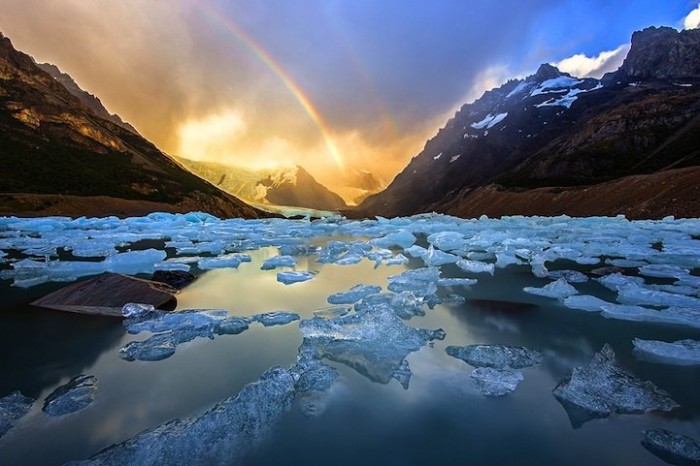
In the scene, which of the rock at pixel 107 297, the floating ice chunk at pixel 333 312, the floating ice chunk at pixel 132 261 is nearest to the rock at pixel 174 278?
the rock at pixel 107 297

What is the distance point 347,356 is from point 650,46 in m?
212

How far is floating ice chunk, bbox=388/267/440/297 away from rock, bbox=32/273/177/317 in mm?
6325

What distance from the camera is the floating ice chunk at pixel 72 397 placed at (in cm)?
477

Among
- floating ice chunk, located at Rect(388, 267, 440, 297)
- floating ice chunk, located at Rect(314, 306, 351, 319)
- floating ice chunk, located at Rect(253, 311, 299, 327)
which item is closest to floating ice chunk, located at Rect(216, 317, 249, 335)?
floating ice chunk, located at Rect(253, 311, 299, 327)

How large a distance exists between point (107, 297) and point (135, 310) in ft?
3.49

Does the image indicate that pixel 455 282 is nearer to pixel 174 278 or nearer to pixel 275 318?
pixel 275 318

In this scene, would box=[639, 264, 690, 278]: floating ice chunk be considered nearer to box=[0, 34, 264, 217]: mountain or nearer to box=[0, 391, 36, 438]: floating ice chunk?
box=[0, 391, 36, 438]: floating ice chunk

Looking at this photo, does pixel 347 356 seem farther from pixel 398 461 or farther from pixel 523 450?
pixel 523 450

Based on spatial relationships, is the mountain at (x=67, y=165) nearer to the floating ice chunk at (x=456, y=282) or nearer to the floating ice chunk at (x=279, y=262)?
the floating ice chunk at (x=279, y=262)

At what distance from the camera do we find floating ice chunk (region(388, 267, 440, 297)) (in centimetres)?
1087

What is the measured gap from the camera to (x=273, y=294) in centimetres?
1127

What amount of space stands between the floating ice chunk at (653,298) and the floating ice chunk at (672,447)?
6152 millimetres

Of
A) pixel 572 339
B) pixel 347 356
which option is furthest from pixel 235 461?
pixel 572 339

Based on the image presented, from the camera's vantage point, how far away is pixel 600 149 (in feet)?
304
